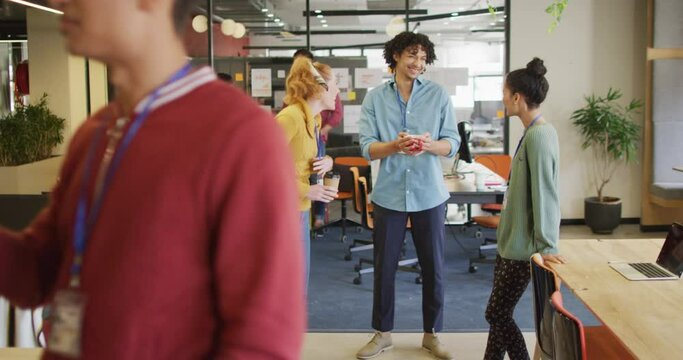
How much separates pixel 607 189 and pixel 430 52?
16.0ft

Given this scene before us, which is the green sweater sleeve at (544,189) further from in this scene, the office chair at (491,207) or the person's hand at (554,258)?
the office chair at (491,207)

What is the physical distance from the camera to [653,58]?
25.8 ft

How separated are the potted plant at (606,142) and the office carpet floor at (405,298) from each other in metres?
1.59

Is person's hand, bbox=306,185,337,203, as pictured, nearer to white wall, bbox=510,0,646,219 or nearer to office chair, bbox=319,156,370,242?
office chair, bbox=319,156,370,242

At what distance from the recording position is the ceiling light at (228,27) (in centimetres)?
881

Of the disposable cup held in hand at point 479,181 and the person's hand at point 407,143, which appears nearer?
the person's hand at point 407,143

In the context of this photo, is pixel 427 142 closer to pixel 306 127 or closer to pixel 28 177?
pixel 306 127

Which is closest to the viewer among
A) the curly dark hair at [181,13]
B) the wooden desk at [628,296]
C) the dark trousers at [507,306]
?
the curly dark hair at [181,13]

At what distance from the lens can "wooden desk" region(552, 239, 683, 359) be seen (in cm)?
220

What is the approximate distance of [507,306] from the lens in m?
3.34

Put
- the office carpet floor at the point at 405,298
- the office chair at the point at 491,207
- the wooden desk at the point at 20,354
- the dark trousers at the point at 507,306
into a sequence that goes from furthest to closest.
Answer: the office chair at the point at 491,207, the office carpet floor at the point at 405,298, the dark trousers at the point at 507,306, the wooden desk at the point at 20,354

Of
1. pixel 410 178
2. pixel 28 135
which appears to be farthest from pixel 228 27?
pixel 410 178

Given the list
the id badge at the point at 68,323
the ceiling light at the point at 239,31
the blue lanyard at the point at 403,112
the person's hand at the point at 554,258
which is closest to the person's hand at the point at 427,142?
the blue lanyard at the point at 403,112

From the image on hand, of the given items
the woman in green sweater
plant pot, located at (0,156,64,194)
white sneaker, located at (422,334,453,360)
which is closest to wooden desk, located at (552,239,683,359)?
the woman in green sweater
